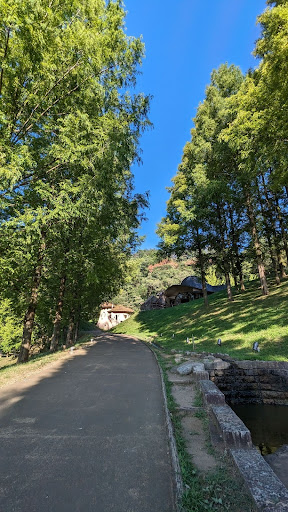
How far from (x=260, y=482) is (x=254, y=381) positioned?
254 inches

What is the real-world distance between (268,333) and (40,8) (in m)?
14.2

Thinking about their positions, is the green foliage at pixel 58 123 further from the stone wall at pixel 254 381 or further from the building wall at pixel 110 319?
the building wall at pixel 110 319

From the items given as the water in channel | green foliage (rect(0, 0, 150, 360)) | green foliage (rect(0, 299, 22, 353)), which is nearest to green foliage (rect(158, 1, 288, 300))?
green foliage (rect(0, 0, 150, 360))

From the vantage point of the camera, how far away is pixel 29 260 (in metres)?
8.90

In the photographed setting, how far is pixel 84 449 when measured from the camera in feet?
11.2

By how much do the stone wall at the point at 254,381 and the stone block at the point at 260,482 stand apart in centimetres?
557

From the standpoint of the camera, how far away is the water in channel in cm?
516

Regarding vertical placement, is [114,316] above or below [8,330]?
above

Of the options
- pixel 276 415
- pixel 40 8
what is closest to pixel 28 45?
pixel 40 8

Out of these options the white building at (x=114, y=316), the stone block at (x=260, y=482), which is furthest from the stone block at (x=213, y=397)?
the white building at (x=114, y=316)

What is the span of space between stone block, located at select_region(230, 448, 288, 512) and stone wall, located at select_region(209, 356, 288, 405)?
5.57 metres

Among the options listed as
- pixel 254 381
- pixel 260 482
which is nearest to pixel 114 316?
pixel 254 381

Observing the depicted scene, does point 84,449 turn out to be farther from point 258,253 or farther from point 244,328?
point 258,253

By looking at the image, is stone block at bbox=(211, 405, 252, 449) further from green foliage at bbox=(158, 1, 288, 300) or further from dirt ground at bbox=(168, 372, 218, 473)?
green foliage at bbox=(158, 1, 288, 300)
